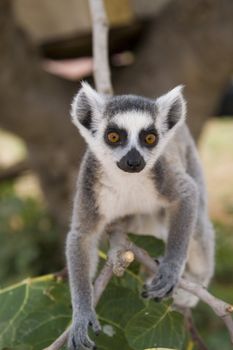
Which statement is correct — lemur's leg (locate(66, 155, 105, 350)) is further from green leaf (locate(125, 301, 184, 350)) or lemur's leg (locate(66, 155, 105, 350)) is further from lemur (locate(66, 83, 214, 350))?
green leaf (locate(125, 301, 184, 350))

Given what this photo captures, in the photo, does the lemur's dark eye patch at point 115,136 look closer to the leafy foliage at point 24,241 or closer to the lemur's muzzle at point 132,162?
the lemur's muzzle at point 132,162

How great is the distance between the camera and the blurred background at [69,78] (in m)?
4.37

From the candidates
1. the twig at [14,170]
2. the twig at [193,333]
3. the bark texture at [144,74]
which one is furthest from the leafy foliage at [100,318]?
the twig at [14,170]

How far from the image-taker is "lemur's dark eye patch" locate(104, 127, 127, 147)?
2.17m

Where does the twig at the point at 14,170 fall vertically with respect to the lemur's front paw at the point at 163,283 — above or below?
above

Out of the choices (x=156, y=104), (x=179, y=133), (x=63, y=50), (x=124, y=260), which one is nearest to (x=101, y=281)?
(x=124, y=260)

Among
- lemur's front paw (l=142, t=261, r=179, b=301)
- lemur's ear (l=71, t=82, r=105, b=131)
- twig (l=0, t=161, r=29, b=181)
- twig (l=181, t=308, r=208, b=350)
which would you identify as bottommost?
twig (l=181, t=308, r=208, b=350)

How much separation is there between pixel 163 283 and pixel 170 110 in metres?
0.64

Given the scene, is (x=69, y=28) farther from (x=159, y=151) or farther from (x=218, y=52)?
(x=159, y=151)

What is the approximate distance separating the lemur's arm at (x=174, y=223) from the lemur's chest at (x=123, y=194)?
0.04m

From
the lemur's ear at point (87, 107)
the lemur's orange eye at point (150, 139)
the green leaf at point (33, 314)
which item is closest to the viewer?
the green leaf at point (33, 314)

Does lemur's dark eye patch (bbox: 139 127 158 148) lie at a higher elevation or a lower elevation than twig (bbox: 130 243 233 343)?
higher

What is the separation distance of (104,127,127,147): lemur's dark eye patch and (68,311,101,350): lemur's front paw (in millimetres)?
583

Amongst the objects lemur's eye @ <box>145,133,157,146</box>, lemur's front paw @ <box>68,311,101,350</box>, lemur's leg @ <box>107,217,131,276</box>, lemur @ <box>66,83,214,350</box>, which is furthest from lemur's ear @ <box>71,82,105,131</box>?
lemur's front paw @ <box>68,311,101,350</box>
